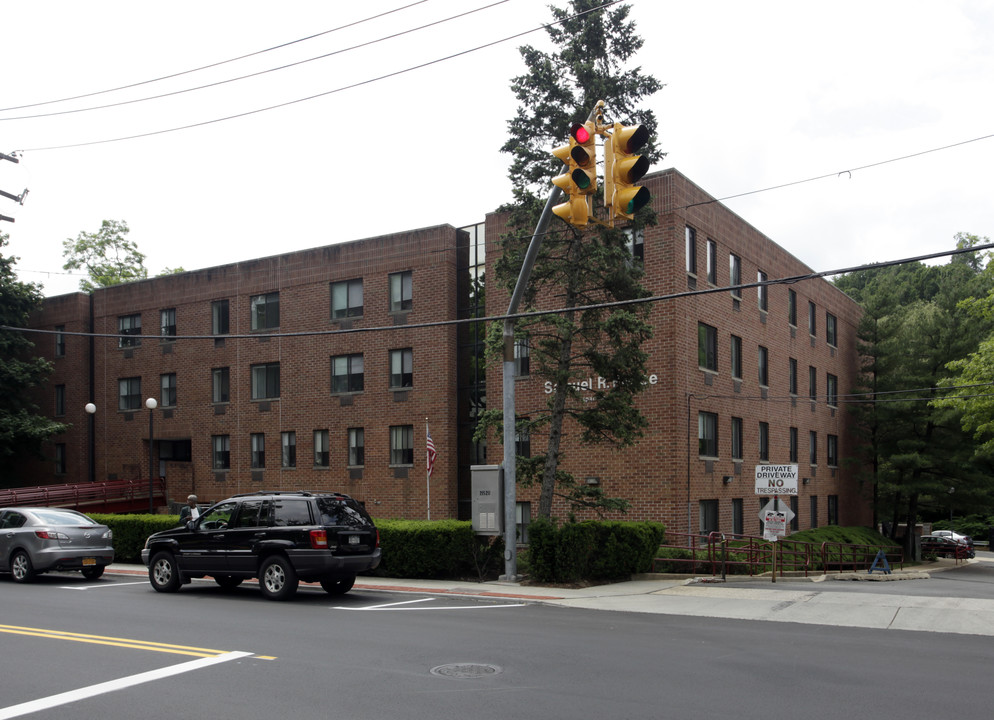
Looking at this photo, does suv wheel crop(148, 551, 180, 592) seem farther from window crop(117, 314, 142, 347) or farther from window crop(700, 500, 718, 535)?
window crop(117, 314, 142, 347)

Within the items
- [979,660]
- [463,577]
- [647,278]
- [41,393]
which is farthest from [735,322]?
[41,393]

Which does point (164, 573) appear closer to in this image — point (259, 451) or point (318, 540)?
point (318, 540)

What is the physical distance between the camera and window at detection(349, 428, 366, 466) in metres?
32.3

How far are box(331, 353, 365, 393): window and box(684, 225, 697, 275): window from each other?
1230 centimetres

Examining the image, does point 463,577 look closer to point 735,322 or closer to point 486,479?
point 486,479

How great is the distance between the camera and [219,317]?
118 feet

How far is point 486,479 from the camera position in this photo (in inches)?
712

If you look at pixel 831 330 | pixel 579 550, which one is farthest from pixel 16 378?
pixel 831 330

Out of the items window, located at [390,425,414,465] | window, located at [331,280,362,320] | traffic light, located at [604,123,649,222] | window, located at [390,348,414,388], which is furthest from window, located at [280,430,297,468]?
traffic light, located at [604,123,649,222]

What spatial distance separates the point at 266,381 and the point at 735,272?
17959 mm

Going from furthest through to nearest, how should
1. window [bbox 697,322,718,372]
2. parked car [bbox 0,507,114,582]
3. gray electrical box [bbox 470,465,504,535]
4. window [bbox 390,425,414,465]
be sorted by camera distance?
window [bbox 390,425,414,465]
window [bbox 697,322,718,372]
gray electrical box [bbox 470,465,504,535]
parked car [bbox 0,507,114,582]

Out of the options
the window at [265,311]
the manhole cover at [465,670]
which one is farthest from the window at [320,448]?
the manhole cover at [465,670]

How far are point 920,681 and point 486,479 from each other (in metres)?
10.5

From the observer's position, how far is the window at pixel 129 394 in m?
38.6
